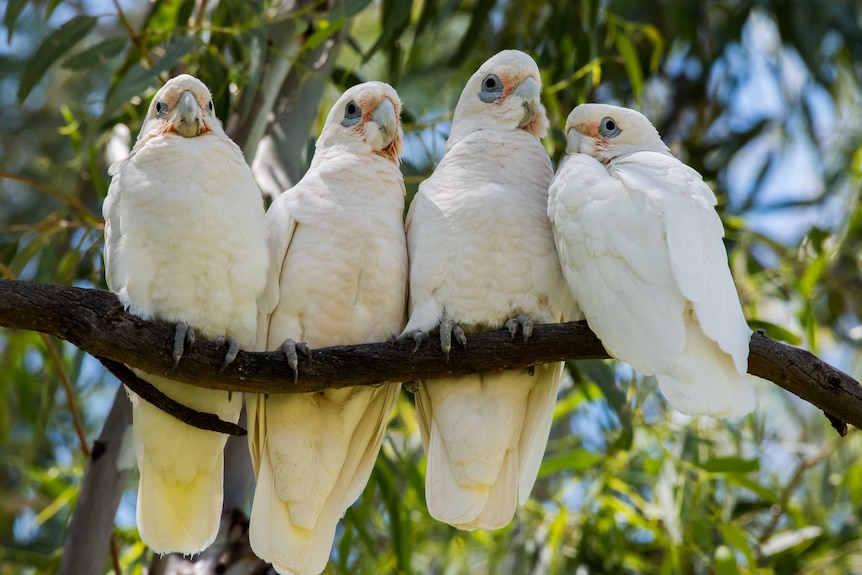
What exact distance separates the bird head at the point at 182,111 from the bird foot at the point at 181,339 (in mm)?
515

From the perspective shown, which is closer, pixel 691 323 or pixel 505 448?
pixel 691 323

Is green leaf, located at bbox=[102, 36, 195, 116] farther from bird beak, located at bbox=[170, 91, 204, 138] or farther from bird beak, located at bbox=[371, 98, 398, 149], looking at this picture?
bird beak, located at bbox=[371, 98, 398, 149]

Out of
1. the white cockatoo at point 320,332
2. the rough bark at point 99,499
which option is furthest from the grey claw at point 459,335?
the rough bark at point 99,499

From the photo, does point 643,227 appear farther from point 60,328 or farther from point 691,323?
point 60,328

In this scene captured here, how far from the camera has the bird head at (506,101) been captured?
2.96 m

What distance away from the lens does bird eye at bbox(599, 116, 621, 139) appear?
2980 millimetres

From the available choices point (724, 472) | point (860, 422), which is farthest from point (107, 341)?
point (724, 472)

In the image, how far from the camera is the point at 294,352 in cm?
246

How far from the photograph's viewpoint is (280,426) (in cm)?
271

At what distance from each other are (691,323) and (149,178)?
1.29m

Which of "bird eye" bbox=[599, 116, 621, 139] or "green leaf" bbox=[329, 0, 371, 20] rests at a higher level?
"green leaf" bbox=[329, 0, 371, 20]

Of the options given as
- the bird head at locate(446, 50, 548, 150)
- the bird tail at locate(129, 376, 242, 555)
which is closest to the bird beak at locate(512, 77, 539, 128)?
the bird head at locate(446, 50, 548, 150)

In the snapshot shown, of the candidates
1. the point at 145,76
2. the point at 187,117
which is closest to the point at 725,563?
the point at 187,117

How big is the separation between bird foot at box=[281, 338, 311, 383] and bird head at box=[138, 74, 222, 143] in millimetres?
616
